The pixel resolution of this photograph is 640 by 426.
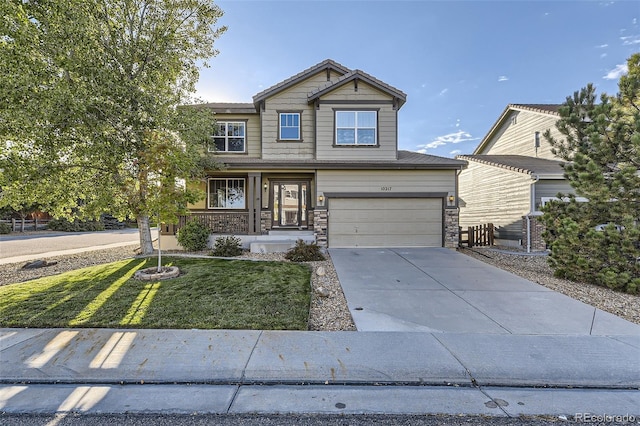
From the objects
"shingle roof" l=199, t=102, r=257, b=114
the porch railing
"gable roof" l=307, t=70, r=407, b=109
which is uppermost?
"gable roof" l=307, t=70, r=407, b=109

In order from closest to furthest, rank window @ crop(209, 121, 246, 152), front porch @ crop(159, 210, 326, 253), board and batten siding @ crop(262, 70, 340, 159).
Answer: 1. front porch @ crop(159, 210, 326, 253)
2. board and batten siding @ crop(262, 70, 340, 159)
3. window @ crop(209, 121, 246, 152)

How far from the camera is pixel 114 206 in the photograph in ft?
29.0

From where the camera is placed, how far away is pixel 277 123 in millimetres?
12688

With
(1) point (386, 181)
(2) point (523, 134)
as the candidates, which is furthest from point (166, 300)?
(2) point (523, 134)

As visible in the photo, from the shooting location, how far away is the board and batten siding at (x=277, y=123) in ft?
41.3

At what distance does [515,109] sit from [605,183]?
12897 millimetres

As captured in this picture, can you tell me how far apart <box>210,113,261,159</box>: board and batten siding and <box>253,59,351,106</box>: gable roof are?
3.02 feet

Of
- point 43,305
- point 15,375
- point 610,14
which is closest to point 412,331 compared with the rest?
point 15,375

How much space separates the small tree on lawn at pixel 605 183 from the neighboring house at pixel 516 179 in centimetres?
389

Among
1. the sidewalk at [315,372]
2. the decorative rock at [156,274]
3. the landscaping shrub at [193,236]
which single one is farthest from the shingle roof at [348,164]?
the sidewalk at [315,372]

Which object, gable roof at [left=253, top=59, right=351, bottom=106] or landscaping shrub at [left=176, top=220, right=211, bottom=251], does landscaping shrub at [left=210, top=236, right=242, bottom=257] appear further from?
gable roof at [left=253, top=59, right=351, bottom=106]

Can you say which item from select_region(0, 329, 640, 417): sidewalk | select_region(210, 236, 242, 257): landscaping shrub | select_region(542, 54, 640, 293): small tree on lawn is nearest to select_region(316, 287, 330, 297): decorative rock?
select_region(0, 329, 640, 417): sidewalk

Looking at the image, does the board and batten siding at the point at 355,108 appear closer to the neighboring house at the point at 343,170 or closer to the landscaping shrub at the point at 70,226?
the neighboring house at the point at 343,170

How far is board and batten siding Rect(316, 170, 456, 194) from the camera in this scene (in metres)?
11.9
